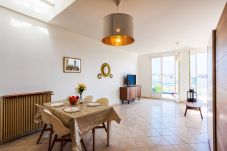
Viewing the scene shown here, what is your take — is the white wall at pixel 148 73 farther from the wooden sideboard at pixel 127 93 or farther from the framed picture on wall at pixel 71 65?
the framed picture on wall at pixel 71 65

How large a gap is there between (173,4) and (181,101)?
5066 millimetres

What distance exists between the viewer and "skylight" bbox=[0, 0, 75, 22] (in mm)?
2480

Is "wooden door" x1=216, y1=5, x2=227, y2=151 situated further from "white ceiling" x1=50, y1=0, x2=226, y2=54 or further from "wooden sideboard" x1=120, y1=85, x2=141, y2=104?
"wooden sideboard" x1=120, y1=85, x2=141, y2=104

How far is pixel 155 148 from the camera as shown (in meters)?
2.21

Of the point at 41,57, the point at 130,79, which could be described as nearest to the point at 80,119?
the point at 41,57

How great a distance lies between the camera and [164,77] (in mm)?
6828

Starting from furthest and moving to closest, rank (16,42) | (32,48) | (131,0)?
(32,48) < (16,42) < (131,0)

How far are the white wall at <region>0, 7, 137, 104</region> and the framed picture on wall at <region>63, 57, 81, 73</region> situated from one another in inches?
4.0

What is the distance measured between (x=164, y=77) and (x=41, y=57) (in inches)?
238

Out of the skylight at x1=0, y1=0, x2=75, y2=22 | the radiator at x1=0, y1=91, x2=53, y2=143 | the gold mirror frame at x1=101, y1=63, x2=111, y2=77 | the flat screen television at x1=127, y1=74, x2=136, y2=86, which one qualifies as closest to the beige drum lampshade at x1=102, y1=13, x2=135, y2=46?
the skylight at x1=0, y1=0, x2=75, y2=22

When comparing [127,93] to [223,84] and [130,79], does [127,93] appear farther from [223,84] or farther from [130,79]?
[223,84]

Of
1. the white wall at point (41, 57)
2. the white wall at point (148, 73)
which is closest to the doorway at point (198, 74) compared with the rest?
the white wall at point (148, 73)

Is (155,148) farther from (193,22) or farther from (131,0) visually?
(193,22)

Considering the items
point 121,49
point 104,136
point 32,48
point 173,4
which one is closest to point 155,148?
point 104,136
